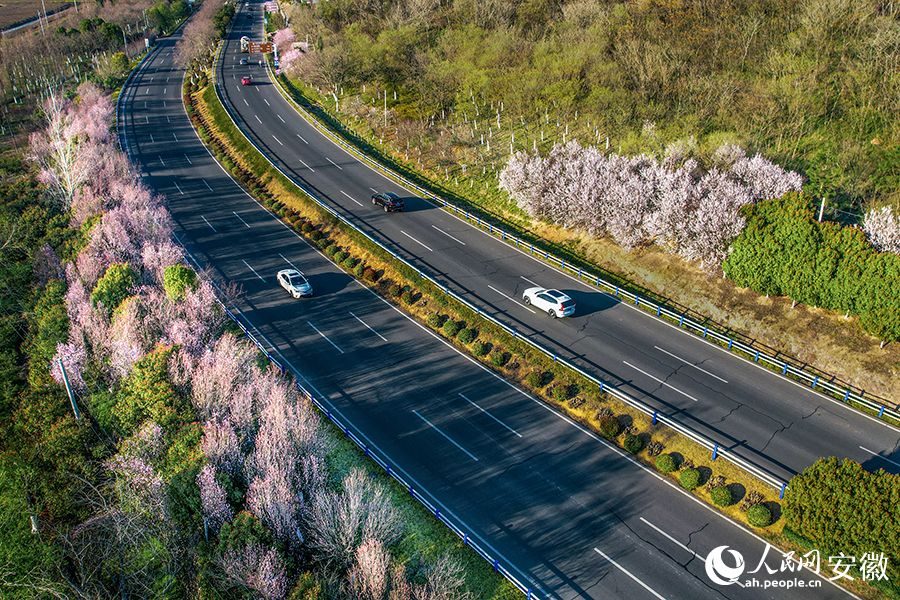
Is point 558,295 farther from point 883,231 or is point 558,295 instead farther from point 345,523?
point 345,523

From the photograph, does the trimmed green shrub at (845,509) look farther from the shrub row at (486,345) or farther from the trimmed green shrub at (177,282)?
the trimmed green shrub at (177,282)

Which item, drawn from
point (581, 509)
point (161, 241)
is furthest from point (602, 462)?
point (161, 241)

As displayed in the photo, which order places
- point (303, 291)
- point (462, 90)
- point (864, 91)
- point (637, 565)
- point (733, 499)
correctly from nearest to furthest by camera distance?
point (637, 565) < point (733, 499) < point (303, 291) < point (864, 91) < point (462, 90)

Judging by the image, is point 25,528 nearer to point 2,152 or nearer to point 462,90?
point 462,90

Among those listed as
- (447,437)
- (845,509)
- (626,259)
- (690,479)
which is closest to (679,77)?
(626,259)

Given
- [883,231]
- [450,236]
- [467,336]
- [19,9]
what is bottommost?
[467,336]
